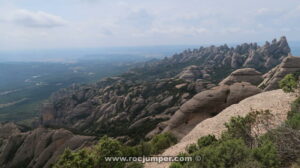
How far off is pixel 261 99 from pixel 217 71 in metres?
151

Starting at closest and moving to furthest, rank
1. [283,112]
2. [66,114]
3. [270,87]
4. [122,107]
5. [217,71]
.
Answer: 1. [283,112]
2. [270,87]
3. [122,107]
4. [66,114]
5. [217,71]

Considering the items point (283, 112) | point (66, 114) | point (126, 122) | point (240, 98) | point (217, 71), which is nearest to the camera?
point (283, 112)

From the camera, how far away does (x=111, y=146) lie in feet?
82.1

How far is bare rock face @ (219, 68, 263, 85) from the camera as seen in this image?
3547 inches

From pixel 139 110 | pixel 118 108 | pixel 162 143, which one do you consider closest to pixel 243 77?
pixel 139 110

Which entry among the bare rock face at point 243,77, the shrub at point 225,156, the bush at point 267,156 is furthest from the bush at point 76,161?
the bare rock face at point 243,77

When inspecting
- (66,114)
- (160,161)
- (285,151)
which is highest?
(285,151)

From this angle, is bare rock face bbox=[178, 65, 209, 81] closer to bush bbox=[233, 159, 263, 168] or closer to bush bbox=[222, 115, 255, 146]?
bush bbox=[222, 115, 255, 146]

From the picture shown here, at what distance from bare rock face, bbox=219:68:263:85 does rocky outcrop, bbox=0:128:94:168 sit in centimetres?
5471

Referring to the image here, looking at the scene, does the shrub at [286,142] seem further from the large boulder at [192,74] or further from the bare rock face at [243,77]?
the large boulder at [192,74]

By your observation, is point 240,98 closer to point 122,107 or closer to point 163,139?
point 163,139

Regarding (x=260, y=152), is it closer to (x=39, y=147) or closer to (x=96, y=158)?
(x=96, y=158)

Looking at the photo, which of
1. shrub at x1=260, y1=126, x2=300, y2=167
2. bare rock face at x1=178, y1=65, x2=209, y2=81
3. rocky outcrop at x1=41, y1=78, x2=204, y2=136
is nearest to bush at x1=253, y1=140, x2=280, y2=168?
shrub at x1=260, y1=126, x2=300, y2=167

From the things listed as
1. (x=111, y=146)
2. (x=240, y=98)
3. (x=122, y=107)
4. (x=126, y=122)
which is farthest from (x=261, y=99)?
(x=122, y=107)
